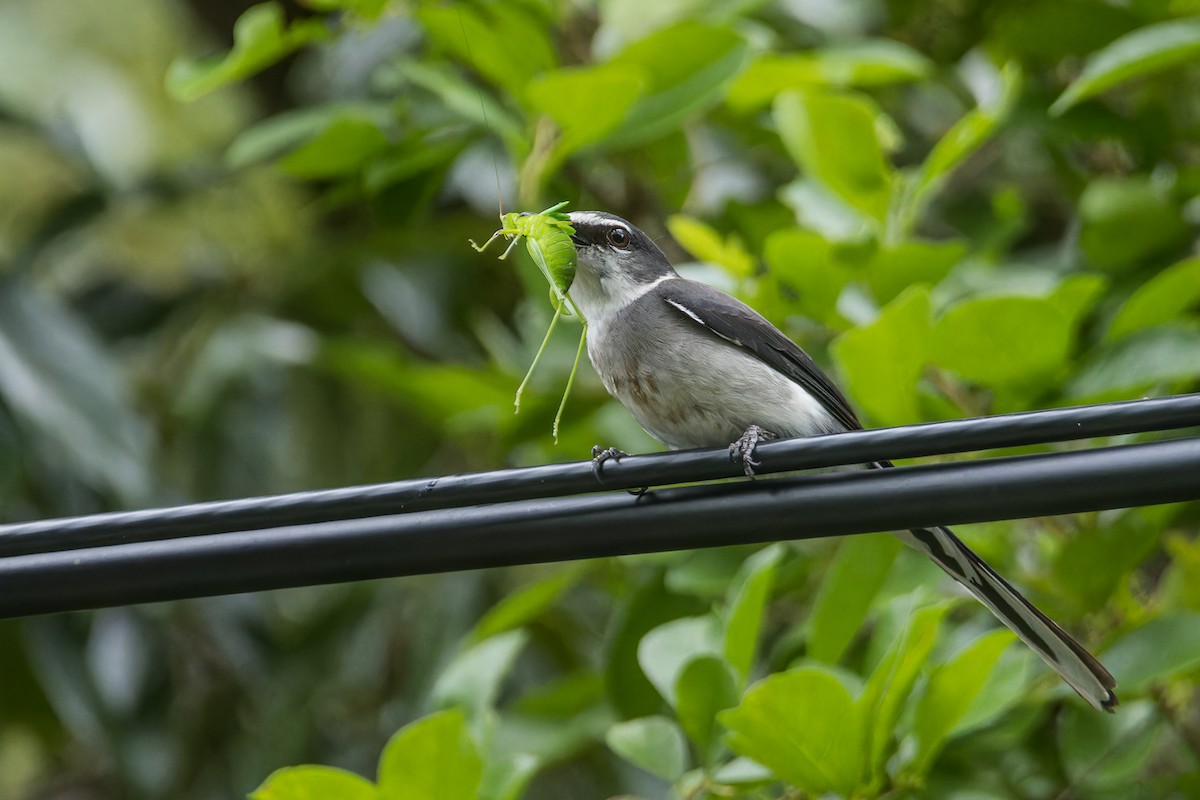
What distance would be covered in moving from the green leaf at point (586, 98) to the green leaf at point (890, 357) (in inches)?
27.1

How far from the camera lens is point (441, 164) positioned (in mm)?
3146

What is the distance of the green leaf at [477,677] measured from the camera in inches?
94.7

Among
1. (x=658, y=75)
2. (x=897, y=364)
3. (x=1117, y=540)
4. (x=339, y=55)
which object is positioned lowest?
(x=1117, y=540)

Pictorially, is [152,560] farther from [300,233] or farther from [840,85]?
[300,233]

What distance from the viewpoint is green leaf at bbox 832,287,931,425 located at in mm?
2184

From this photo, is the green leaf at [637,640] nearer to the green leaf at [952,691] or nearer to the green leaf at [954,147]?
the green leaf at [952,691]

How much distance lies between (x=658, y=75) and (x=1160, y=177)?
51.8 inches

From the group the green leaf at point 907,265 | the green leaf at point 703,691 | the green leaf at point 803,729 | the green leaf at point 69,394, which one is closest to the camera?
the green leaf at point 803,729

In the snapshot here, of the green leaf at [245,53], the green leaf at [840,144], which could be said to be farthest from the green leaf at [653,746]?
the green leaf at [245,53]

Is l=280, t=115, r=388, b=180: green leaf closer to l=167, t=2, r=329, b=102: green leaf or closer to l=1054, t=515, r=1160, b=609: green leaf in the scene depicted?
l=167, t=2, r=329, b=102: green leaf

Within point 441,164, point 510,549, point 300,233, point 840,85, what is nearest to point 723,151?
point 840,85

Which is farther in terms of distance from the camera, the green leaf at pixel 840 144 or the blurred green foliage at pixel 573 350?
the green leaf at pixel 840 144

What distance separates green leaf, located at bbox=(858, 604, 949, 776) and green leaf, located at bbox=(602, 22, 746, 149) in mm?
1191

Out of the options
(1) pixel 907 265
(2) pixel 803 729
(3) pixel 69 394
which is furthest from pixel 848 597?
(3) pixel 69 394
